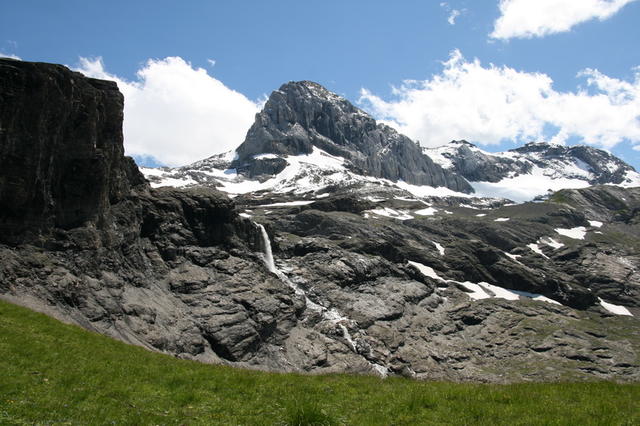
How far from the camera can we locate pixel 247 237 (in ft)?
352

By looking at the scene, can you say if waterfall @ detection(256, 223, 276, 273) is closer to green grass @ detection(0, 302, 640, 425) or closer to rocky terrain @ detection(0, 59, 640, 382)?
rocky terrain @ detection(0, 59, 640, 382)

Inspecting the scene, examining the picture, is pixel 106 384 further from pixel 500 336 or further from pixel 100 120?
pixel 500 336

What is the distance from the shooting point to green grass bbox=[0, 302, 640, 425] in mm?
14914

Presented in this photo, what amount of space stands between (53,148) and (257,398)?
2194 inches

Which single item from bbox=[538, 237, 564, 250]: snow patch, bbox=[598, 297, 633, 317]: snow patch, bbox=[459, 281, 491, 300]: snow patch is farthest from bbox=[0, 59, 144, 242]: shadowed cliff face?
bbox=[538, 237, 564, 250]: snow patch

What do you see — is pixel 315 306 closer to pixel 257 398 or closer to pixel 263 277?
pixel 263 277

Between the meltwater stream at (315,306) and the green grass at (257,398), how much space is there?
2872 inches

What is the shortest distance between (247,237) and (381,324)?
32693mm

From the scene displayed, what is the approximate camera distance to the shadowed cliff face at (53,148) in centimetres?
5634

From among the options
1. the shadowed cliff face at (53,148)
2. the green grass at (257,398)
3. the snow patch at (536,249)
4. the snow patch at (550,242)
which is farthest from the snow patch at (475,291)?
the green grass at (257,398)

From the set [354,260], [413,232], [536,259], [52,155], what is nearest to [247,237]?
[354,260]

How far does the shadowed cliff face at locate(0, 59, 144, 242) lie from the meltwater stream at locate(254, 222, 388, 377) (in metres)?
45.4

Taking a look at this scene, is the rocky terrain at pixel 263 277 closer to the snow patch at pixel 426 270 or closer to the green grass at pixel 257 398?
the snow patch at pixel 426 270

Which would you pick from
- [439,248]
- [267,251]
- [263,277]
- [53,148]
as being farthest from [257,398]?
[439,248]
